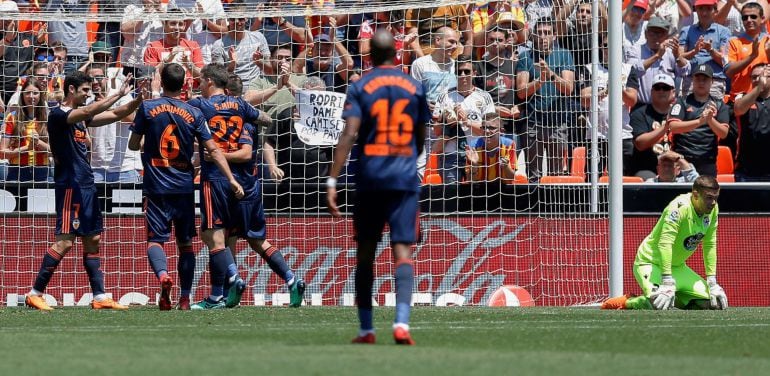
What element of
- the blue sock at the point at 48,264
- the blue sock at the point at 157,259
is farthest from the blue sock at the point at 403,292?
the blue sock at the point at 48,264

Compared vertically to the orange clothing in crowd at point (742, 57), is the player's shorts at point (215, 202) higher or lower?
lower

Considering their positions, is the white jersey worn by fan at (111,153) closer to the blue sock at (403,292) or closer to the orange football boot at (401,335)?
the blue sock at (403,292)

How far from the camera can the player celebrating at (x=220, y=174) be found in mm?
13109

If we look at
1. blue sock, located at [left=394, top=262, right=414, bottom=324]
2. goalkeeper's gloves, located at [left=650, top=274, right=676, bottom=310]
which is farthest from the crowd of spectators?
blue sock, located at [left=394, top=262, right=414, bottom=324]

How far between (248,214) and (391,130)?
5245 mm

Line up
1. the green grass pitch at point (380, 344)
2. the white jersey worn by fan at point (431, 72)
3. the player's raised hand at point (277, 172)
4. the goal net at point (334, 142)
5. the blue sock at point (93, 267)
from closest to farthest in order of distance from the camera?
1. the green grass pitch at point (380, 344)
2. the blue sock at point (93, 267)
3. the player's raised hand at point (277, 172)
4. the goal net at point (334, 142)
5. the white jersey worn by fan at point (431, 72)

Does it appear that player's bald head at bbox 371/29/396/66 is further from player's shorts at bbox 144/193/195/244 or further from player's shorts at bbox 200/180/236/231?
player's shorts at bbox 200/180/236/231

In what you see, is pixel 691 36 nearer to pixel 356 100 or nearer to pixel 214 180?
pixel 214 180

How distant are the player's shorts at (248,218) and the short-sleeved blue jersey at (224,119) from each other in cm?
38

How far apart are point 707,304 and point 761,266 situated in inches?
76.3

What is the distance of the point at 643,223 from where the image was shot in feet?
52.0

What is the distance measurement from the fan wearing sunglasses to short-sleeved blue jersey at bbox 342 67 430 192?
10.7 meters

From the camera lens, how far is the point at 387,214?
840cm

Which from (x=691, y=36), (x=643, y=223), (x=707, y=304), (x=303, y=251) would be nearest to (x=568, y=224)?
(x=643, y=223)
